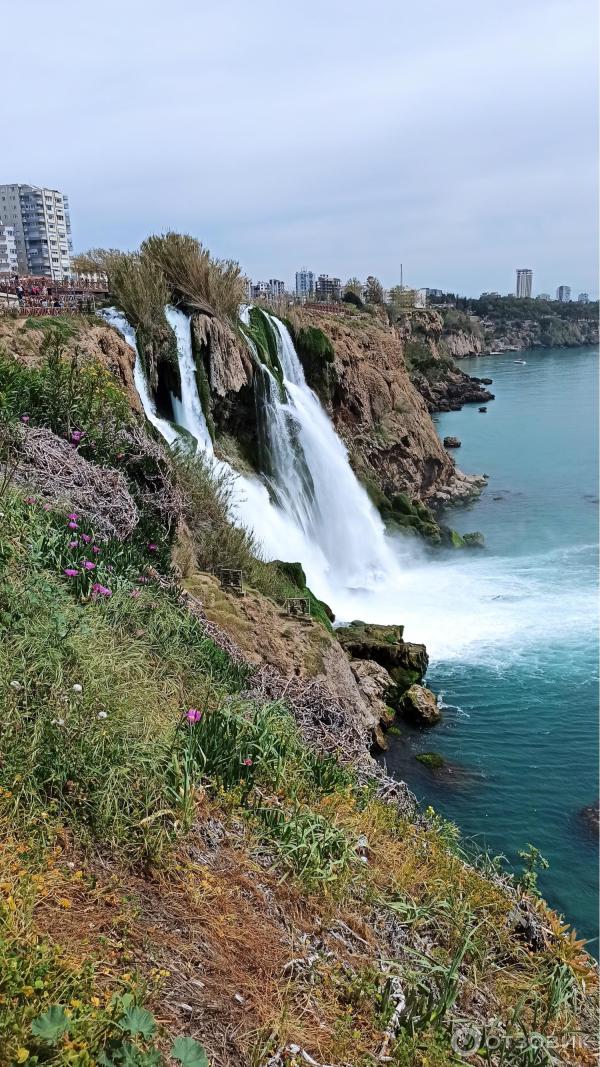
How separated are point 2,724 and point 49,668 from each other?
46 cm

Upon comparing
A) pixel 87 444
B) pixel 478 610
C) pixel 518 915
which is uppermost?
pixel 87 444

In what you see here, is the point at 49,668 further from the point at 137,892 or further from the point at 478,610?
the point at 478,610

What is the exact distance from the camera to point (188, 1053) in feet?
Answer: 8.31

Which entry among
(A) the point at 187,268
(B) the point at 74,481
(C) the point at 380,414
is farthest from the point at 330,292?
(B) the point at 74,481

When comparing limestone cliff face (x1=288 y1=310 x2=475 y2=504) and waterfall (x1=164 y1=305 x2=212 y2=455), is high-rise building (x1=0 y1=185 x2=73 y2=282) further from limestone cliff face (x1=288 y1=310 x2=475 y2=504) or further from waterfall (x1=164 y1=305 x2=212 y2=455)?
waterfall (x1=164 y1=305 x2=212 y2=455)

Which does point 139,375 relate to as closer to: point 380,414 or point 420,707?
point 420,707

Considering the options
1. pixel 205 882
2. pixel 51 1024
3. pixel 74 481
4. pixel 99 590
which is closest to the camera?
pixel 51 1024

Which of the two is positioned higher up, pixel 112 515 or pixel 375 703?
pixel 112 515

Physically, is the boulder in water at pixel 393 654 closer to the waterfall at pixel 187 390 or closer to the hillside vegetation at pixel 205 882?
the waterfall at pixel 187 390

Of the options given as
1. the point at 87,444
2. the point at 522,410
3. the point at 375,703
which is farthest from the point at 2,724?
the point at 522,410

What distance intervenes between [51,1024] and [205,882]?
4.03ft

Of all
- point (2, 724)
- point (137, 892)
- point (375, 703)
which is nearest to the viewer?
point (137, 892)

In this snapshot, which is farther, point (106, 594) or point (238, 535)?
point (238, 535)

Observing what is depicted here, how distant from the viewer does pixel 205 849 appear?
12.5ft
